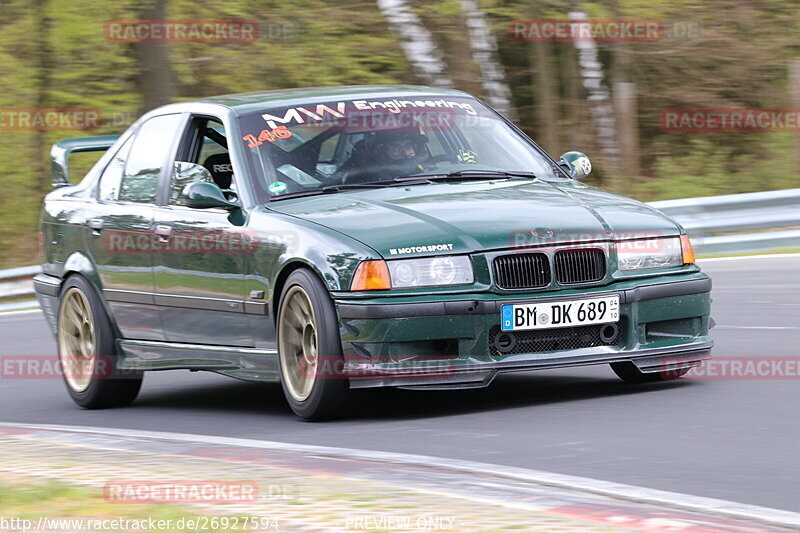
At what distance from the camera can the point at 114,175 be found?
32.7ft

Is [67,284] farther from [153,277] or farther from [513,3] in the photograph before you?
[513,3]

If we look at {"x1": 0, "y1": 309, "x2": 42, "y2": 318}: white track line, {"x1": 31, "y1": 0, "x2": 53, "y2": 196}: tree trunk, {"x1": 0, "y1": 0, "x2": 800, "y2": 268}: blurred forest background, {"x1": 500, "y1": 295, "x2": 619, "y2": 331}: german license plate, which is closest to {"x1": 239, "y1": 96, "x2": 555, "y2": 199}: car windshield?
{"x1": 500, "y1": 295, "x2": 619, "y2": 331}: german license plate

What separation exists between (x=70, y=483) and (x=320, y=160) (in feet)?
10.1

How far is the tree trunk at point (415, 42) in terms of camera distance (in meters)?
22.3

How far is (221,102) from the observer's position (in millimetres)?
9109

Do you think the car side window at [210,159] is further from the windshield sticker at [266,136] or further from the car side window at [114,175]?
the car side window at [114,175]

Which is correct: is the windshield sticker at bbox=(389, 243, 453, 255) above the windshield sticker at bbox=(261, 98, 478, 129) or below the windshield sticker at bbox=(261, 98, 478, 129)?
below

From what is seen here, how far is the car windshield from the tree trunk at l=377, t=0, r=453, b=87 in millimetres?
13469

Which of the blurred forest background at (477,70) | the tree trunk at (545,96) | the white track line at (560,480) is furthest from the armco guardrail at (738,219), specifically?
the white track line at (560,480)

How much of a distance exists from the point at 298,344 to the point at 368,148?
133 centimetres

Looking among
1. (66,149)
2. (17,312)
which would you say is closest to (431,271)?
(66,149)

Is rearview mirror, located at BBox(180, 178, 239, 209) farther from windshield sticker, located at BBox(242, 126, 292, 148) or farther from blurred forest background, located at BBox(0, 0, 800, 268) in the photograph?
blurred forest background, located at BBox(0, 0, 800, 268)

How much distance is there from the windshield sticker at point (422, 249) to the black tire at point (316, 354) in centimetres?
40

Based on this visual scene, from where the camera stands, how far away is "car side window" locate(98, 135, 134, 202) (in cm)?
987
